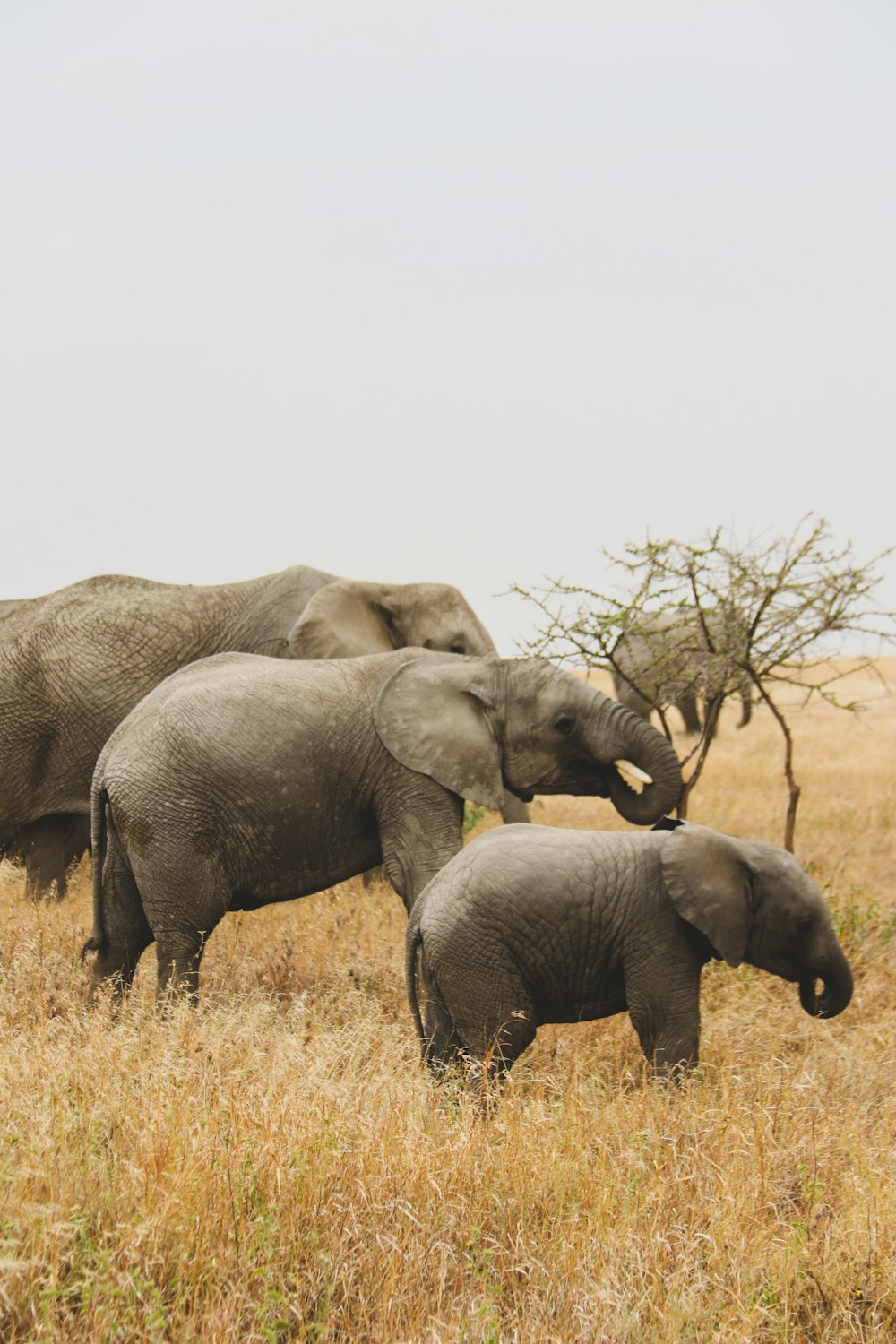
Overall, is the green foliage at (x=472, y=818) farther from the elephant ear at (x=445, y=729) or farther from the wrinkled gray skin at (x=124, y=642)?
the elephant ear at (x=445, y=729)

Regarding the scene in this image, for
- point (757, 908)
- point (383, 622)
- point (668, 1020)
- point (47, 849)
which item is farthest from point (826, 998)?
point (47, 849)

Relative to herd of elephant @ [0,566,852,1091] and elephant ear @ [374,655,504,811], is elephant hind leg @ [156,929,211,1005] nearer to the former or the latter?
herd of elephant @ [0,566,852,1091]

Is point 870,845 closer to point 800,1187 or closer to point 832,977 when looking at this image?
point 832,977

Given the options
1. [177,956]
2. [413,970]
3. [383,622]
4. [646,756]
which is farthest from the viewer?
[383,622]

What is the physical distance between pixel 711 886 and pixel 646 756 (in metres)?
1.58

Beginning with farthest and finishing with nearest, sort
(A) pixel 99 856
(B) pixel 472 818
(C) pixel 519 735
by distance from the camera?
(B) pixel 472 818 → (A) pixel 99 856 → (C) pixel 519 735

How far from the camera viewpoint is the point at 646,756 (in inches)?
284

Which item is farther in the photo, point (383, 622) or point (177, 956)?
point (383, 622)

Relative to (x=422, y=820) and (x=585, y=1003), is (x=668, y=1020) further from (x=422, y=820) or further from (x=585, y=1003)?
(x=422, y=820)

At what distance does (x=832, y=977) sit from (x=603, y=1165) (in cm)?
192

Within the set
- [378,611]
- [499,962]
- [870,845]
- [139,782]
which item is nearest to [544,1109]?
[499,962]

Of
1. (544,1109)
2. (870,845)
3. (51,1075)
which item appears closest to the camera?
(51,1075)

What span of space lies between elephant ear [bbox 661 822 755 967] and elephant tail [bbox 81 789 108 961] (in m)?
3.17

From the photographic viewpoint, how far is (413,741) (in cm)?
718
